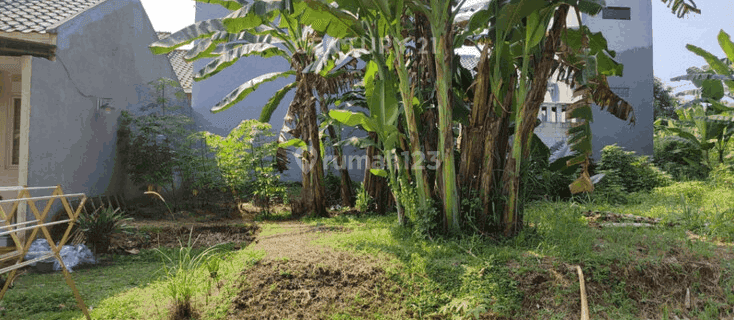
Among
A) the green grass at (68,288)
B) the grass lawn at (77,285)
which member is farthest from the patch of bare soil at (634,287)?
the green grass at (68,288)

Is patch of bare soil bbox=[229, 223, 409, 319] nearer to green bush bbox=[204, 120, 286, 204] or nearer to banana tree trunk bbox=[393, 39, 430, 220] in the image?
banana tree trunk bbox=[393, 39, 430, 220]

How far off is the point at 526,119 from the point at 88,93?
298 inches

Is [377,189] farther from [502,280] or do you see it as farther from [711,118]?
[711,118]

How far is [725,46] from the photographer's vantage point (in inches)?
339

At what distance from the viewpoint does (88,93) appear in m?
8.14

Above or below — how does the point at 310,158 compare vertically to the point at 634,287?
above

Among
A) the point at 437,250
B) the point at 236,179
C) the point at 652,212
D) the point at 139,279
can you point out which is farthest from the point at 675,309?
the point at 236,179

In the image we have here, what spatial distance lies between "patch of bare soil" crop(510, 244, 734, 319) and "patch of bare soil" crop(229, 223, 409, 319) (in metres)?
1.11

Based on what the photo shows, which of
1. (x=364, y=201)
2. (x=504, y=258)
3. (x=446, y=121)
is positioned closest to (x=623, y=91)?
(x=364, y=201)

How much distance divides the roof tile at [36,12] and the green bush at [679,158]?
1312 centimetres

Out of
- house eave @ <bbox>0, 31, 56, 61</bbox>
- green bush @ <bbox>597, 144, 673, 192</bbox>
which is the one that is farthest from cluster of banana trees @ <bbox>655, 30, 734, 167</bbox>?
house eave @ <bbox>0, 31, 56, 61</bbox>

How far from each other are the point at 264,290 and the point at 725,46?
9.66m

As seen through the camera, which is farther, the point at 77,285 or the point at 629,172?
the point at 629,172

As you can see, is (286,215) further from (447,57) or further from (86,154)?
(447,57)
